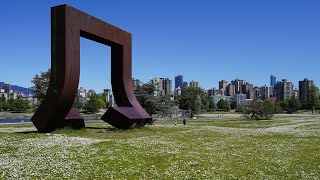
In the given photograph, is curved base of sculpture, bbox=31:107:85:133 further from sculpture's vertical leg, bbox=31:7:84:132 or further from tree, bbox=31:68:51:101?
tree, bbox=31:68:51:101

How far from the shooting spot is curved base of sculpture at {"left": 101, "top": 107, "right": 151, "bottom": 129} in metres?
31.0

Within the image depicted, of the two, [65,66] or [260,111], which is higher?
[65,66]

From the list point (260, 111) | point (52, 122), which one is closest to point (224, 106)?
point (260, 111)

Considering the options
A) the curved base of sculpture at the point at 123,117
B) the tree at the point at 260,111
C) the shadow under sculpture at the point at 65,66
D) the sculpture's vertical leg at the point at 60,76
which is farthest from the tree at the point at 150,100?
the tree at the point at 260,111

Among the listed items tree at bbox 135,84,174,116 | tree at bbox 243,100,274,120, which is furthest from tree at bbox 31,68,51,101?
tree at bbox 243,100,274,120

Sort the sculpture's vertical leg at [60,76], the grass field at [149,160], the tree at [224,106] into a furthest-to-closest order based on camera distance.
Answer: the tree at [224,106]
the sculpture's vertical leg at [60,76]
the grass field at [149,160]

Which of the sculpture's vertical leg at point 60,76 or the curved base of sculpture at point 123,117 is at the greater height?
the sculpture's vertical leg at point 60,76

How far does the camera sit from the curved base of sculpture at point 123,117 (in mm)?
31016

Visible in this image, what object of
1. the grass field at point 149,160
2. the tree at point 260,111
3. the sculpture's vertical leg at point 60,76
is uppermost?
the sculpture's vertical leg at point 60,76

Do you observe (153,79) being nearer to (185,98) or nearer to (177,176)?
(177,176)

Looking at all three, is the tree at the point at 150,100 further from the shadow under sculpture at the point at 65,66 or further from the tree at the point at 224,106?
the tree at the point at 224,106

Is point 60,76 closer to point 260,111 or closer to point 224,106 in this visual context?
point 260,111

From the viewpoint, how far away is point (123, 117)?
1218 inches

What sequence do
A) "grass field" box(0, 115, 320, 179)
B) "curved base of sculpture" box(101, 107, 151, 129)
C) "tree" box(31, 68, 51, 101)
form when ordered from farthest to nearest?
"tree" box(31, 68, 51, 101), "curved base of sculpture" box(101, 107, 151, 129), "grass field" box(0, 115, 320, 179)
